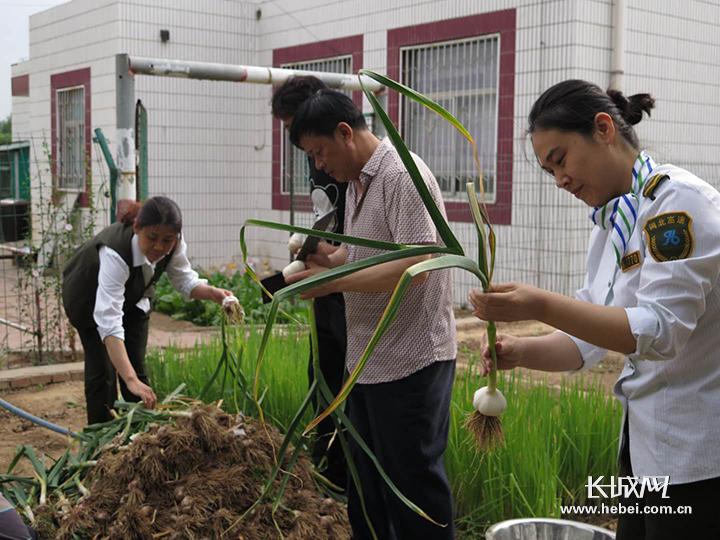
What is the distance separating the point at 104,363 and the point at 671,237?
9.71ft

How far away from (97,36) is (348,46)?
355cm

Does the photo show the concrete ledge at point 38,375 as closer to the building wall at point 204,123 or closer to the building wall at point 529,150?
the building wall at point 529,150

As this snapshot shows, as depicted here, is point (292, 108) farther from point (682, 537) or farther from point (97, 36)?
point (97, 36)

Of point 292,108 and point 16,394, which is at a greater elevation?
point 292,108

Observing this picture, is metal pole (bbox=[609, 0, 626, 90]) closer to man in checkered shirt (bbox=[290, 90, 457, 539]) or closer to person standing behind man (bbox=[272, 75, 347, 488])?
person standing behind man (bbox=[272, 75, 347, 488])

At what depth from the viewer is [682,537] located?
174cm

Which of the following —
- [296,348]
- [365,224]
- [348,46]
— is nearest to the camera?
[365,224]

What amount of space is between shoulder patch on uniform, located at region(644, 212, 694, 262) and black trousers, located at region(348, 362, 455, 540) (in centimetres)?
109

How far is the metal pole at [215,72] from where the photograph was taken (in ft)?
18.7

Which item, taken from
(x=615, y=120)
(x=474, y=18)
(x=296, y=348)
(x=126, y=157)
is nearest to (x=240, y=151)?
(x=474, y=18)

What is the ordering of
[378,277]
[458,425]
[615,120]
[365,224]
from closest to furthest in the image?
[615,120], [378,277], [365,224], [458,425]

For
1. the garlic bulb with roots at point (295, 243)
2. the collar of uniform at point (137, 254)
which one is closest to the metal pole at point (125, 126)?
the collar of uniform at point (137, 254)

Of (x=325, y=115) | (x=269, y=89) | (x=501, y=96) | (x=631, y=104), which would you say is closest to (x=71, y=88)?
A: (x=269, y=89)

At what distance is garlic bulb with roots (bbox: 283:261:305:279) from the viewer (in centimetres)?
266
